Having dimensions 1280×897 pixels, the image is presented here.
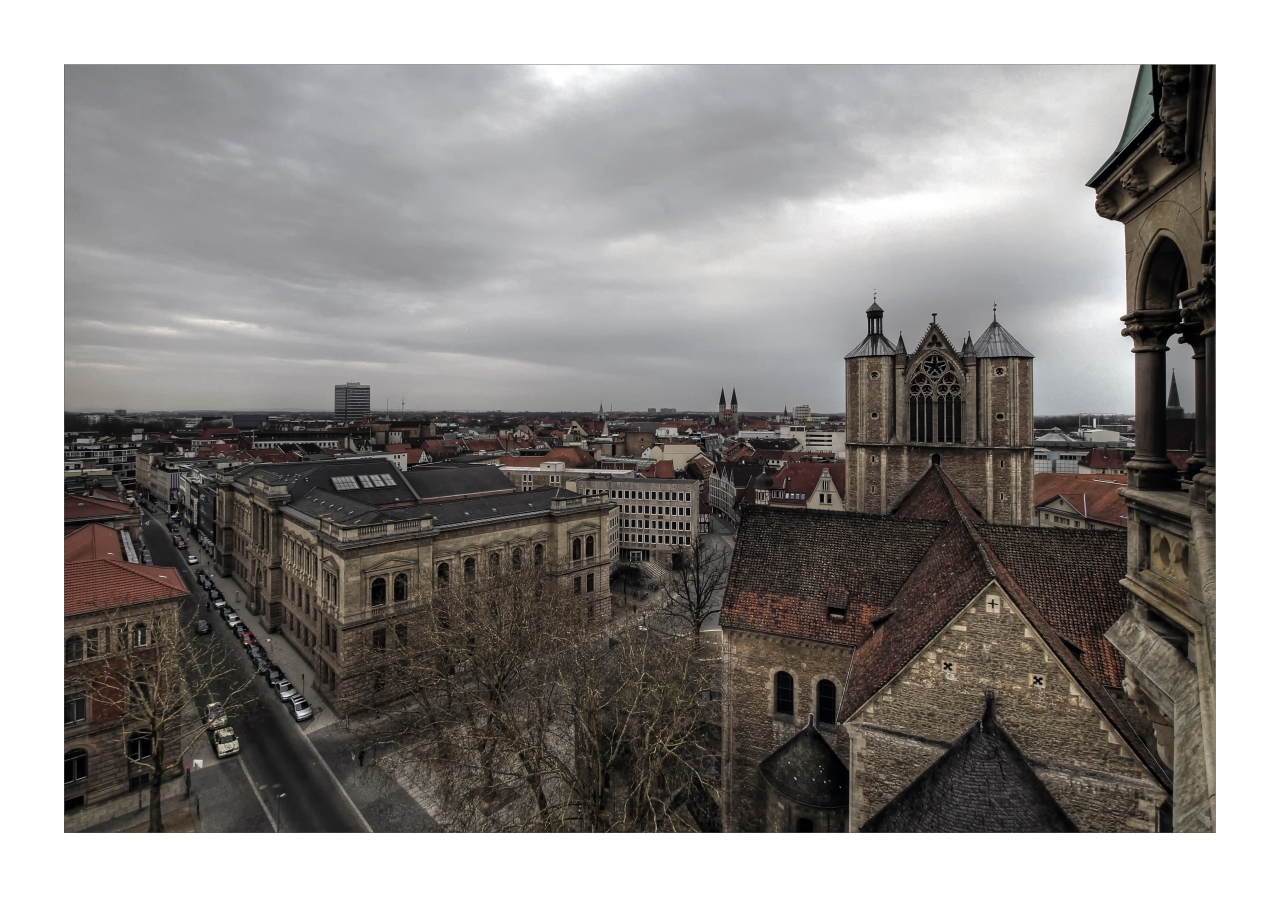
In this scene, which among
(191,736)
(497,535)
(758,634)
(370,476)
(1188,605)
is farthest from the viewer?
(370,476)

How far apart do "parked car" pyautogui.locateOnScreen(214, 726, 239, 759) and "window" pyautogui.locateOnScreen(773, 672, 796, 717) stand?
483 inches

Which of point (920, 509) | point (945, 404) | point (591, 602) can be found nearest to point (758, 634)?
point (920, 509)

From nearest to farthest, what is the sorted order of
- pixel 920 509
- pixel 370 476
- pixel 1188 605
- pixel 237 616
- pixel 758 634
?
pixel 1188 605 → pixel 758 634 → pixel 920 509 → pixel 237 616 → pixel 370 476

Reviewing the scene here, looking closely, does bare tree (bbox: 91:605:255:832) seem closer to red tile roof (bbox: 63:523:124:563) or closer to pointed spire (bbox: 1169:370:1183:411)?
red tile roof (bbox: 63:523:124:563)

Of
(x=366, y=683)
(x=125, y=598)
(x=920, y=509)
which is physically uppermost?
(x=920, y=509)

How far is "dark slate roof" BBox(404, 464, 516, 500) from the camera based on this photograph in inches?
1064

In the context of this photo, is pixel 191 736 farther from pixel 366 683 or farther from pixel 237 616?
pixel 237 616

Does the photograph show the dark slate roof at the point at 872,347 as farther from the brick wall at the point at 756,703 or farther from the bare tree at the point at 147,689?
the bare tree at the point at 147,689

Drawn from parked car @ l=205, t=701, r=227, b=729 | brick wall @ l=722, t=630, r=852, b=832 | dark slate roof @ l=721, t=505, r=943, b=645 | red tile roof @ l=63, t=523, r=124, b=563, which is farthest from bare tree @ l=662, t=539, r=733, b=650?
red tile roof @ l=63, t=523, r=124, b=563

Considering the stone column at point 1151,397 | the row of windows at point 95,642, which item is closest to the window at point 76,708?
the row of windows at point 95,642

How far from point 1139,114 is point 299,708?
1935 centimetres

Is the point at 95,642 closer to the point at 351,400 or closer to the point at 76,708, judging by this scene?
the point at 76,708

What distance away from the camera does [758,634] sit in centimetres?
1008

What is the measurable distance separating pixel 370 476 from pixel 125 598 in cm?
1545
